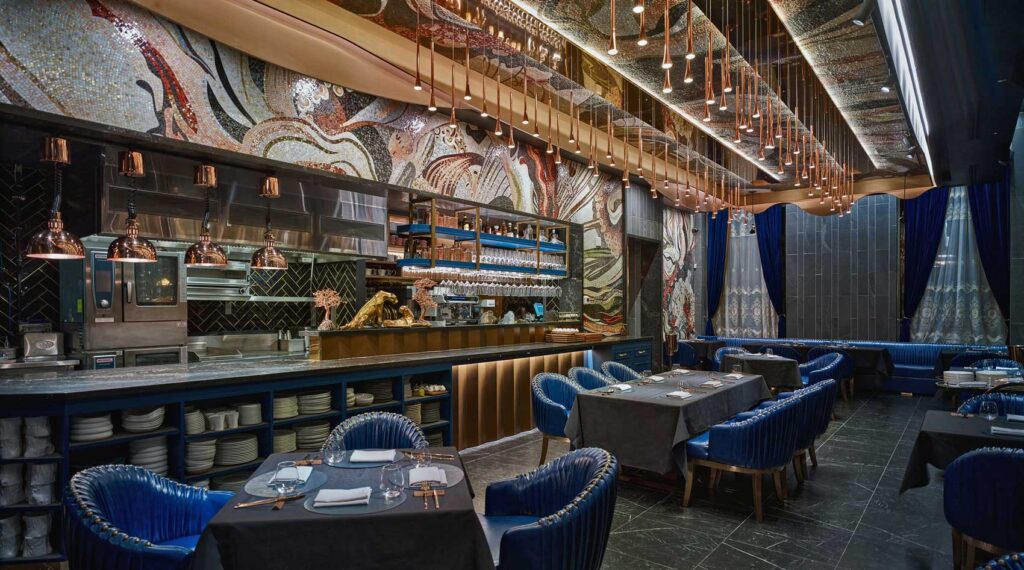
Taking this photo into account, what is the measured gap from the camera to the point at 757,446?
4.40 meters

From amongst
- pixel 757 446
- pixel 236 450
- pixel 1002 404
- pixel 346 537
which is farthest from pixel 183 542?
pixel 1002 404

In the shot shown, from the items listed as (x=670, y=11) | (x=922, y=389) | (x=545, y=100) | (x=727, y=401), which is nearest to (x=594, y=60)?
(x=545, y=100)

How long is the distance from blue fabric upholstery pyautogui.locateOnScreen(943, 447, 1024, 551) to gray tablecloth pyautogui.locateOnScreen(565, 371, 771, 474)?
1892 mm

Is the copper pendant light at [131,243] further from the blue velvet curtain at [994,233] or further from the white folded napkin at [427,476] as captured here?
the blue velvet curtain at [994,233]

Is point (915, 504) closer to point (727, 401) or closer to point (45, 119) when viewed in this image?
point (727, 401)

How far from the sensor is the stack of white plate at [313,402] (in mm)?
5117

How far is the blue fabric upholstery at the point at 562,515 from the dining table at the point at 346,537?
0.16 meters

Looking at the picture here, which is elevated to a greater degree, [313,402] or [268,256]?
[268,256]

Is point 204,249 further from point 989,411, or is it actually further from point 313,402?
point 989,411

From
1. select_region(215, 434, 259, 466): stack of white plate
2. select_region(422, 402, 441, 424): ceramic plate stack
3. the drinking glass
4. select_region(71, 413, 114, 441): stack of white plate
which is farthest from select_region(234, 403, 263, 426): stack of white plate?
the drinking glass

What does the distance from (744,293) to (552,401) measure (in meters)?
9.08

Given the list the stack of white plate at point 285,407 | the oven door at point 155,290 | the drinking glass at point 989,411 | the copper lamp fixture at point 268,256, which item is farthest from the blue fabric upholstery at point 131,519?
the drinking glass at point 989,411

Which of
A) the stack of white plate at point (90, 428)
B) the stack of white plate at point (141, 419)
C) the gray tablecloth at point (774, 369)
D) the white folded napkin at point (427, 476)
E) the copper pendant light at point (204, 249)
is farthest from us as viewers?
the gray tablecloth at point (774, 369)

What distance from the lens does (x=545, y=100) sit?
695cm
